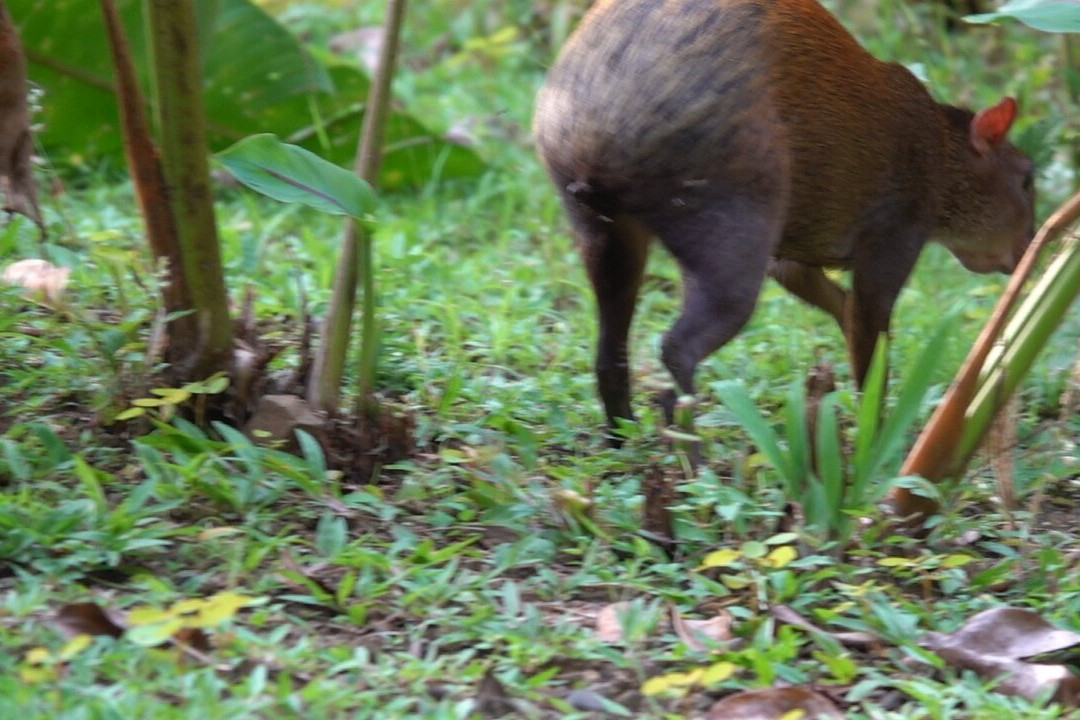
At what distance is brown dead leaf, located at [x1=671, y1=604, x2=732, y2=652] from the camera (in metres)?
2.72

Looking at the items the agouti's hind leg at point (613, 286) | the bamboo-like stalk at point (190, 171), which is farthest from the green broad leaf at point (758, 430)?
the bamboo-like stalk at point (190, 171)

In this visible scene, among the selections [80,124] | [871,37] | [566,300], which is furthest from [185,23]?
[871,37]

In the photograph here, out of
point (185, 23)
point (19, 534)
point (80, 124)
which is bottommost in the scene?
point (19, 534)

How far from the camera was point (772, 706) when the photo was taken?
2531mm

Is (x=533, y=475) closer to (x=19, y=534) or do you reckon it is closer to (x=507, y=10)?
(x=19, y=534)

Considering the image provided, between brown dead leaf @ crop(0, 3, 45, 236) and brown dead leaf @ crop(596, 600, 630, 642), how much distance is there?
1755mm

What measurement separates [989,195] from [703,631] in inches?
93.0

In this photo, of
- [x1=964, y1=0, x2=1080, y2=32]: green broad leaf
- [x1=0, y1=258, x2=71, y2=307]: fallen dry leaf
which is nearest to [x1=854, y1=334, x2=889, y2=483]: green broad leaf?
[x1=964, y1=0, x2=1080, y2=32]: green broad leaf

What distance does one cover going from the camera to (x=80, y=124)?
557 centimetres

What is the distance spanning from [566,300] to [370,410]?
1.67m

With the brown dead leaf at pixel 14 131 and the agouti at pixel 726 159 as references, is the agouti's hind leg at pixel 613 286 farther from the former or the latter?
the brown dead leaf at pixel 14 131

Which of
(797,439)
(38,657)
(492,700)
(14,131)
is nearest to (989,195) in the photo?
(797,439)

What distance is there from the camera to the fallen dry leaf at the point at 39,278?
11.5 feet

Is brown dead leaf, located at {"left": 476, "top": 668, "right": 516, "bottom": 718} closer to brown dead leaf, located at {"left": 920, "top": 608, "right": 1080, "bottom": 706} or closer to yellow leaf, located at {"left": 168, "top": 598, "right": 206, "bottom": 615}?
yellow leaf, located at {"left": 168, "top": 598, "right": 206, "bottom": 615}
